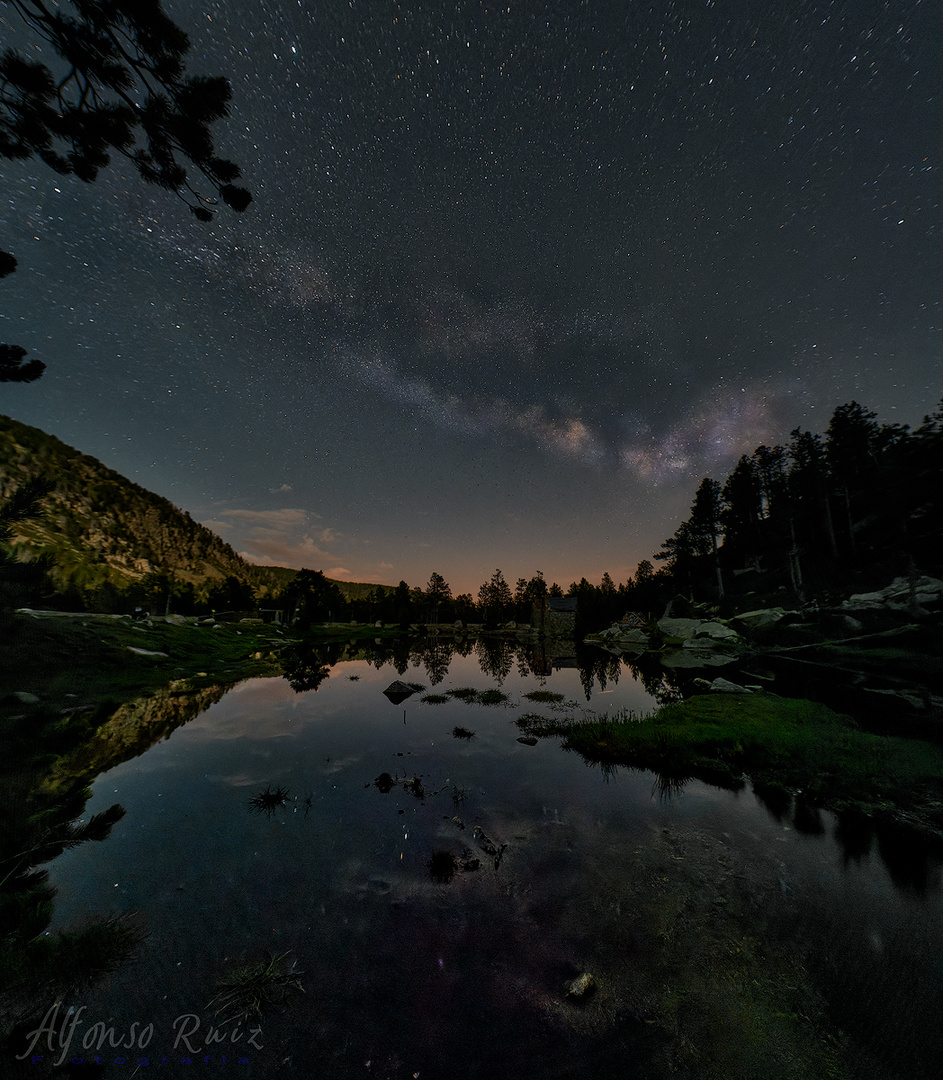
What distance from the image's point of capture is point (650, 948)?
6066 millimetres

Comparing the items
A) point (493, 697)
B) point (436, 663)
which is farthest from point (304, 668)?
point (493, 697)

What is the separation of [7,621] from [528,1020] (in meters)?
42.2

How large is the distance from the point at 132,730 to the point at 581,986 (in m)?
20.4

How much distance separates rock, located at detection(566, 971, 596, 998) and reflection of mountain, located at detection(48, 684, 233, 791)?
48.5ft

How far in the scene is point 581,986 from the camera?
211 inches

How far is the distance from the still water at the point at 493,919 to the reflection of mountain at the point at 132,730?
3.94 ft

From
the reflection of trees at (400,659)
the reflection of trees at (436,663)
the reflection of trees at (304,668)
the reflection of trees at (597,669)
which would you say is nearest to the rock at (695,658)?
the reflection of trees at (597,669)

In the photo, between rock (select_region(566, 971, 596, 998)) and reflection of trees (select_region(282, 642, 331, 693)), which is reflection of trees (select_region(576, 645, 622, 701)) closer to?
rock (select_region(566, 971, 596, 998))

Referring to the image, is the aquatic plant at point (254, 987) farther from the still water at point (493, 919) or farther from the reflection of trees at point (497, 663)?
the reflection of trees at point (497, 663)

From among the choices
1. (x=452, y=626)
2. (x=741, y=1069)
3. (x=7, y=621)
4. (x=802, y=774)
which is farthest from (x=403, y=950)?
(x=452, y=626)

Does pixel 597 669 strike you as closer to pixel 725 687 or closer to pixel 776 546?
pixel 725 687

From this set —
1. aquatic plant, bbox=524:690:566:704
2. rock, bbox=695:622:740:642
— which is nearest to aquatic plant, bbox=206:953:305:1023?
aquatic plant, bbox=524:690:566:704

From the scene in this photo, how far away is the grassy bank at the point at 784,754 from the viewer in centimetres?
1131

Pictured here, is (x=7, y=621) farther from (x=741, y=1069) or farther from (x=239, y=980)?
(x=741, y=1069)
